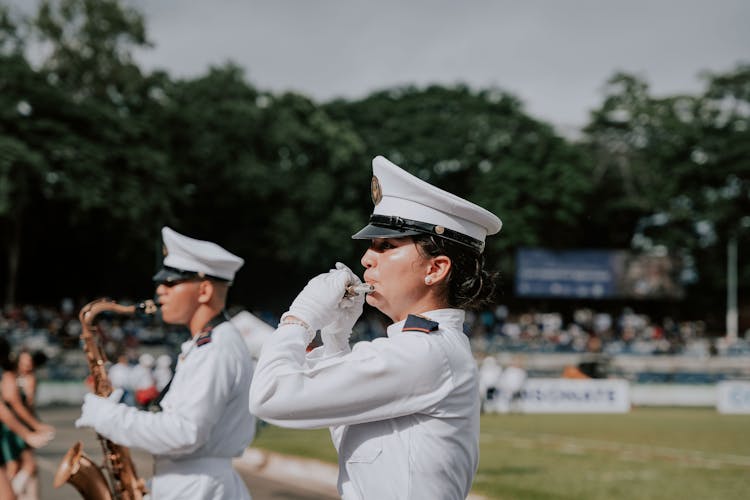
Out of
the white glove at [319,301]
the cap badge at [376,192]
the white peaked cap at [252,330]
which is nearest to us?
the white glove at [319,301]

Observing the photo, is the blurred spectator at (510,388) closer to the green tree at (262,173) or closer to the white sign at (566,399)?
the white sign at (566,399)

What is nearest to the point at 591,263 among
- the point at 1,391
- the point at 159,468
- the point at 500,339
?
the point at 500,339

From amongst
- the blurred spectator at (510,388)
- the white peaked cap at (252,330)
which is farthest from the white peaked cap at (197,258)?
the blurred spectator at (510,388)

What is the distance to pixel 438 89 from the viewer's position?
194 feet

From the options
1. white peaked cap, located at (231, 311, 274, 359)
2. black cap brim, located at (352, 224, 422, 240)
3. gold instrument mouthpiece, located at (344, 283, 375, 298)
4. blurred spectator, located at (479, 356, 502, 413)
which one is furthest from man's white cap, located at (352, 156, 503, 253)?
blurred spectator, located at (479, 356, 502, 413)

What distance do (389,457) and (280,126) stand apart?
44071 mm

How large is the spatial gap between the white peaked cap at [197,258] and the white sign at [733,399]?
3094 centimetres

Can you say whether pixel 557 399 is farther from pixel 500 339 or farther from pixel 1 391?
pixel 1 391

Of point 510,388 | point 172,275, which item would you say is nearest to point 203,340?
point 172,275

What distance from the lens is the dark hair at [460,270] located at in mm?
2857

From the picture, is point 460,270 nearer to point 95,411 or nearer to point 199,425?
point 199,425

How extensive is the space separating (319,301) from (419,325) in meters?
0.28

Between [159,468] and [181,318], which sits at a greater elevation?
[181,318]

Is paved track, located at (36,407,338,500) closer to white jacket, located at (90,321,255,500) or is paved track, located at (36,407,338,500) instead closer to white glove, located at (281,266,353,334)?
white jacket, located at (90,321,255,500)
